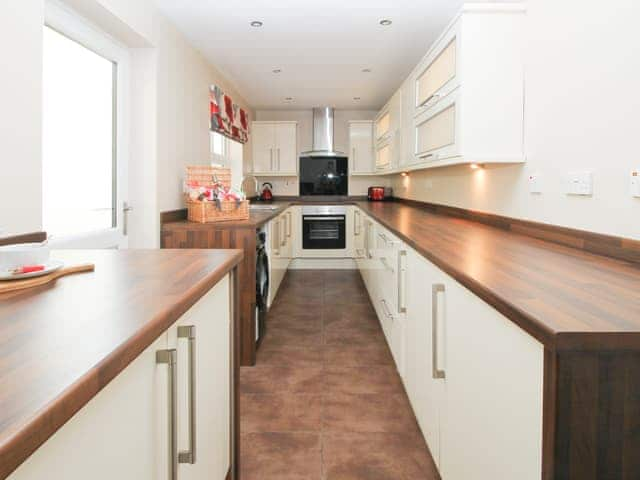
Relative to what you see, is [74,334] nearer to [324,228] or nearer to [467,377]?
[467,377]

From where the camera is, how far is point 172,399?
967 mm

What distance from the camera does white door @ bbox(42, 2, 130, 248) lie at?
2342mm

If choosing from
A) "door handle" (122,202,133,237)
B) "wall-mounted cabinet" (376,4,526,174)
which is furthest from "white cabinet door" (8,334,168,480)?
"door handle" (122,202,133,237)

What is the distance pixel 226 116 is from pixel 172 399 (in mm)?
4368

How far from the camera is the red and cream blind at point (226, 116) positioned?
180 inches

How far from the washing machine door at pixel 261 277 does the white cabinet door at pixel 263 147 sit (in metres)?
3.43

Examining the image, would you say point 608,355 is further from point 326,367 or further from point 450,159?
point 326,367

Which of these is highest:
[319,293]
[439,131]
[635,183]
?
[439,131]

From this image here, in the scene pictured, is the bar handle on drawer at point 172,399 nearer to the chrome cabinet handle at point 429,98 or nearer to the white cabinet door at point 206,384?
the white cabinet door at point 206,384

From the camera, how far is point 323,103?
6480 mm

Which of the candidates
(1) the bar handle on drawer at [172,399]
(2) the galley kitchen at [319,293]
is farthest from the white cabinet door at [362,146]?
(1) the bar handle on drawer at [172,399]

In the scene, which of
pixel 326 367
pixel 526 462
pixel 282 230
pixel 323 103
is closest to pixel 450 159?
pixel 326 367

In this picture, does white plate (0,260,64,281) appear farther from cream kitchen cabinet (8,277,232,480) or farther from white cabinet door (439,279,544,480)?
white cabinet door (439,279,544,480)

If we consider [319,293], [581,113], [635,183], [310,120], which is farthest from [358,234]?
[635,183]
